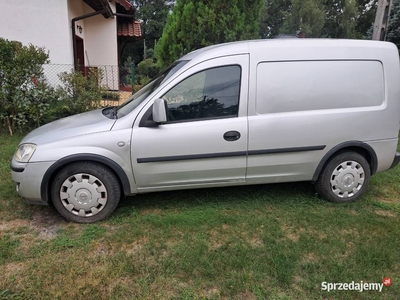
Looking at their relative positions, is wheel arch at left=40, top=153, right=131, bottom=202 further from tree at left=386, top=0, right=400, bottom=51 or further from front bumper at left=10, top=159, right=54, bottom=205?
tree at left=386, top=0, right=400, bottom=51

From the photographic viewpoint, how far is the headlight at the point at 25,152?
10.3 ft

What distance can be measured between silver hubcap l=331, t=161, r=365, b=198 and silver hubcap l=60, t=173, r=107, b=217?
2634mm

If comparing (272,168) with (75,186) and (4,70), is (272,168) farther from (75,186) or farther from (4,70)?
(4,70)

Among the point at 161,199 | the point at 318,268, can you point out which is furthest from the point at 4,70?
the point at 318,268

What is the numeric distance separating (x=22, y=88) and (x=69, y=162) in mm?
4114

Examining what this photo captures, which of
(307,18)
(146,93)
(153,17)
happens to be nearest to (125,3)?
(146,93)

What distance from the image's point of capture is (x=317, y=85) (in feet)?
11.3

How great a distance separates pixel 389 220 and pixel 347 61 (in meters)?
1.81

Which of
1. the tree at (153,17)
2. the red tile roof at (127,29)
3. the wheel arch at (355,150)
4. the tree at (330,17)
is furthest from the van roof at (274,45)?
the tree at (153,17)

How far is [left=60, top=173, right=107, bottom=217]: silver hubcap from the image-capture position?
319cm

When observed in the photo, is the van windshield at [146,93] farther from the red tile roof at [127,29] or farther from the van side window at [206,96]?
the red tile roof at [127,29]

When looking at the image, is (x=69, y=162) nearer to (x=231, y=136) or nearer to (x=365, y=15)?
(x=231, y=136)

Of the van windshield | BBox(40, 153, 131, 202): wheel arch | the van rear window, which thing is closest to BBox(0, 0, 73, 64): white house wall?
the van windshield

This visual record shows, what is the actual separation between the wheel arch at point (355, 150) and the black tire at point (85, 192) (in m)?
2.28
